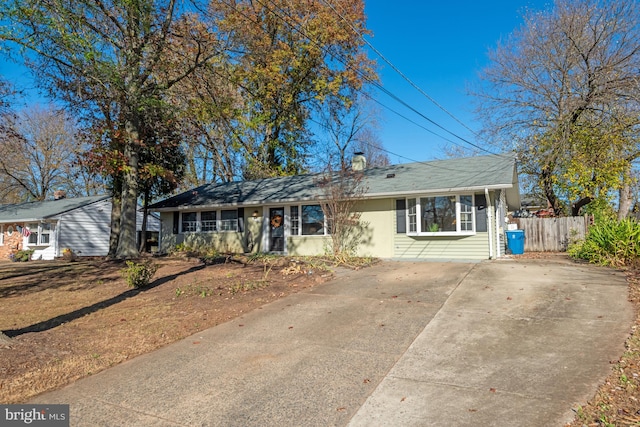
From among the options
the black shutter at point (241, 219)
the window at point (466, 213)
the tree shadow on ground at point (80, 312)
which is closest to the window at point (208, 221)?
the black shutter at point (241, 219)

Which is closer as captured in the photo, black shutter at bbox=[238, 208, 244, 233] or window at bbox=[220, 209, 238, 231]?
black shutter at bbox=[238, 208, 244, 233]

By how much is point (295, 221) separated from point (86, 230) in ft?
47.5

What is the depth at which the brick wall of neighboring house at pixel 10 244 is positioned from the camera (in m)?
22.1

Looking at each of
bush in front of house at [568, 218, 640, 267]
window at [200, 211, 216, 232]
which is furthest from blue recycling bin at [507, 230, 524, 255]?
window at [200, 211, 216, 232]

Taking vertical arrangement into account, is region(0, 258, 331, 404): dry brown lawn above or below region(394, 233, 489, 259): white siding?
below

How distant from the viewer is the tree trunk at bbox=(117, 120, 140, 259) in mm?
14172

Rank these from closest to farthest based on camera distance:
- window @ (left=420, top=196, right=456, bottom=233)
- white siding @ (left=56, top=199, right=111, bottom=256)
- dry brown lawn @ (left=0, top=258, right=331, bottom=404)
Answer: dry brown lawn @ (left=0, top=258, right=331, bottom=404) < window @ (left=420, top=196, right=456, bottom=233) < white siding @ (left=56, top=199, right=111, bottom=256)

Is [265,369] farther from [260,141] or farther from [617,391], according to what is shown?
[260,141]

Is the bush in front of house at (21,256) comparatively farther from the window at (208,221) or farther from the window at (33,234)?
the window at (208,221)

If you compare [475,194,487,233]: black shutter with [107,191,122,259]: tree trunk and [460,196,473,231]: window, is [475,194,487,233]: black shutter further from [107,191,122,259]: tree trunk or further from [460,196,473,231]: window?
[107,191,122,259]: tree trunk

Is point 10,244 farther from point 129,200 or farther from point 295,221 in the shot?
point 295,221

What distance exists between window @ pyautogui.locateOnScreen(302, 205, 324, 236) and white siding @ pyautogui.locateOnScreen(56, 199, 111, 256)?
14522mm

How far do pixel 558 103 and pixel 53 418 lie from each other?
19094 mm

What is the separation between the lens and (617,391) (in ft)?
10.5
